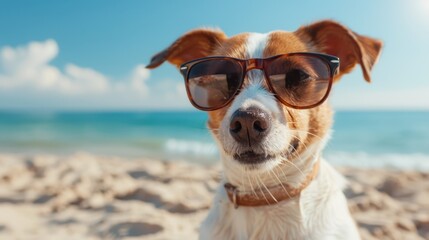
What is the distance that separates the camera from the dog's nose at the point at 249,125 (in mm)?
1772

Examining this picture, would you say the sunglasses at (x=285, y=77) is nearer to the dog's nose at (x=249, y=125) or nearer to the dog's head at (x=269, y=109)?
the dog's head at (x=269, y=109)

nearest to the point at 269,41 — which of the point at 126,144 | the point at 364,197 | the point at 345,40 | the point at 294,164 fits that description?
the point at 345,40

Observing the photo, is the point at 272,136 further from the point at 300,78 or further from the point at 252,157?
the point at 300,78

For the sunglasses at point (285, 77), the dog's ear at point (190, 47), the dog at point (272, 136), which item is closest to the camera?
the dog at point (272, 136)

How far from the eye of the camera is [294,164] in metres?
1.99

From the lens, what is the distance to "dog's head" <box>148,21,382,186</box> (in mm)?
1859

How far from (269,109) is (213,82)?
416 millimetres

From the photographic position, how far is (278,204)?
1.96 m

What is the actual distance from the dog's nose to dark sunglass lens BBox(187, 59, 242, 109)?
0.97 feet

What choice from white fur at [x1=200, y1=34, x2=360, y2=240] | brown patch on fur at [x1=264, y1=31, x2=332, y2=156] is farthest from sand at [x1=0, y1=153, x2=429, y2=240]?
brown patch on fur at [x1=264, y1=31, x2=332, y2=156]

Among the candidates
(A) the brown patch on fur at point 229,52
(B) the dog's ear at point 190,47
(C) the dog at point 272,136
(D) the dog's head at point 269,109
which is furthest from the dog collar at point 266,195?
(B) the dog's ear at point 190,47

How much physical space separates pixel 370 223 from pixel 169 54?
251 centimetres

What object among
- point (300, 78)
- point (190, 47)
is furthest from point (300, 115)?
point (190, 47)

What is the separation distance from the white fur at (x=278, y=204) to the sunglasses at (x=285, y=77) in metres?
0.06
